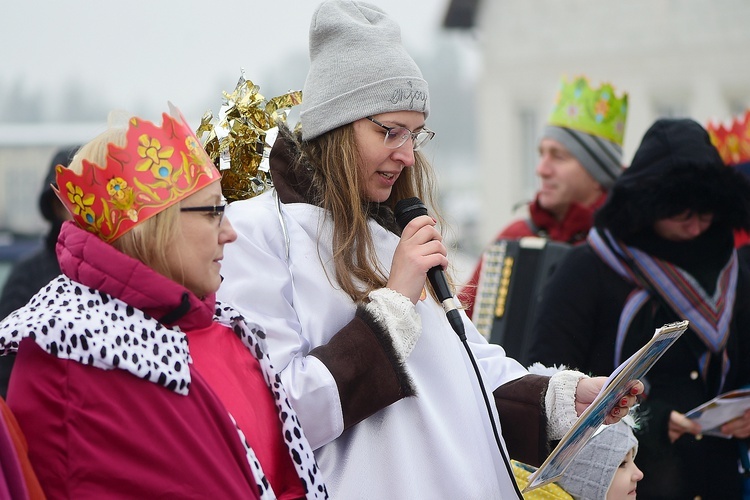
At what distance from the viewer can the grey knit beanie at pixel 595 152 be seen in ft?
16.8

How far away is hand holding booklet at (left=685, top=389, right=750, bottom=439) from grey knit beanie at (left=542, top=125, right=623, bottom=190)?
1603mm

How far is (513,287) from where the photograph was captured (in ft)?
16.2

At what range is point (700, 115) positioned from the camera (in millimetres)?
15352

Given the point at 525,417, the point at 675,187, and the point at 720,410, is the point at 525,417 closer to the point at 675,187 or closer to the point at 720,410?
the point at 720,410

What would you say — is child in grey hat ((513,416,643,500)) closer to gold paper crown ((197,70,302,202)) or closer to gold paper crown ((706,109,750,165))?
gold paper crown ((197,70,302,202))

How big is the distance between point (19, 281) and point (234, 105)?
2132 mm

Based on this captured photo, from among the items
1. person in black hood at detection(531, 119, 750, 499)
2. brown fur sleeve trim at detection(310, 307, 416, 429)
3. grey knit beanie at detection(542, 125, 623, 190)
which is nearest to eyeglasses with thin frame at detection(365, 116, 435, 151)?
brown fur sleeve trim at detection(310, 307, 416, 429)

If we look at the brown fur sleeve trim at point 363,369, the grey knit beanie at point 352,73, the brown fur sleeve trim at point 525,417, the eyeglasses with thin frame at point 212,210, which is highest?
the grey knit beanie at point 352,73

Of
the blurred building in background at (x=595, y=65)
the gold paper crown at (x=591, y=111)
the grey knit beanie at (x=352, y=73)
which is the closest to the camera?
the grey knit beanie at (x=352, y=73)

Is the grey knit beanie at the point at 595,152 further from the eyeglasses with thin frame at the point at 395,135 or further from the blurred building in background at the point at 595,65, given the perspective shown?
the blurred building in background at the point at 595,65

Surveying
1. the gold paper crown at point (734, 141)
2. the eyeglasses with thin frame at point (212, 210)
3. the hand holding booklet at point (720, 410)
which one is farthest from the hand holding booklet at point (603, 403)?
the gold paper crown at point (734, 141)

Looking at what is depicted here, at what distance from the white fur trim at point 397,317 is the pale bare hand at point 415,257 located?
0.03 metres

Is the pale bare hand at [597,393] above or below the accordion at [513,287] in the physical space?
above

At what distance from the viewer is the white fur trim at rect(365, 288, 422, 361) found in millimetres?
2369
